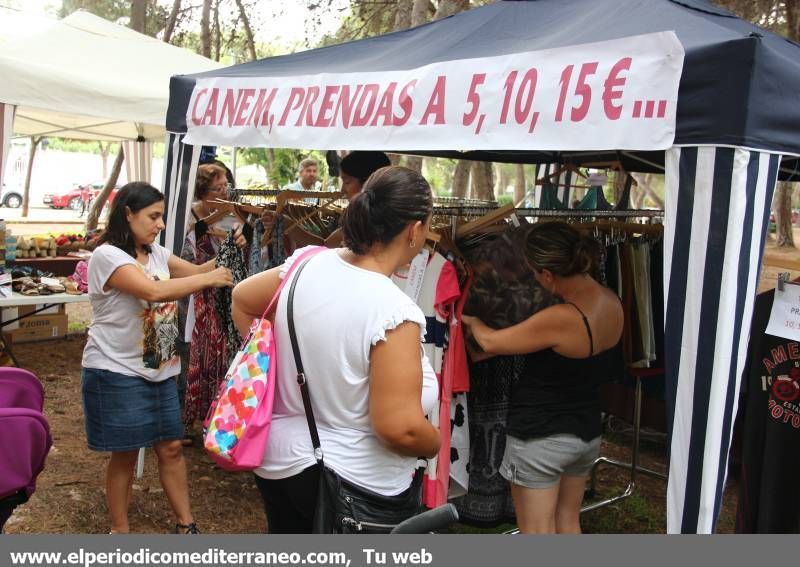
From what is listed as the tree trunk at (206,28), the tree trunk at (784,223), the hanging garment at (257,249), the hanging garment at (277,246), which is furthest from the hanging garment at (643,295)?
the tree trunk at (784,223)

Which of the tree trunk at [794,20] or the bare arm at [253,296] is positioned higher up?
the tree trunk at [794,20]

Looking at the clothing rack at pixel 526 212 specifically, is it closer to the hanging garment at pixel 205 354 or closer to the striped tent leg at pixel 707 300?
the striped tent leg at pixel 707 300

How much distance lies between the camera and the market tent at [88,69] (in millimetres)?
6016

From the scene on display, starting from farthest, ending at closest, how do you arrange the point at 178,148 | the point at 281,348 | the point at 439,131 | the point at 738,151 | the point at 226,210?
the point at 226,210 < the point at 178,148 < the point at 439,131 < the point at 738,151 < the point at 281,348

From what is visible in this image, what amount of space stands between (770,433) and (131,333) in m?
2.63

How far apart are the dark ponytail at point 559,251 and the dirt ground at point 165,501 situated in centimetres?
186

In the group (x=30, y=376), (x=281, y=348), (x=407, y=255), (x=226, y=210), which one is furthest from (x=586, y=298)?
(x=226, y=210)

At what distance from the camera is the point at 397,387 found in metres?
1.73

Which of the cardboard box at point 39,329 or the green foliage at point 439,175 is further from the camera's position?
the green foliage at point 439,175

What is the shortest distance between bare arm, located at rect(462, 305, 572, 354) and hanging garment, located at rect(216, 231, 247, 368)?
160 centimetres

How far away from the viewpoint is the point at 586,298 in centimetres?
275

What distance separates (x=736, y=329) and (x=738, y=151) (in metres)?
0.53

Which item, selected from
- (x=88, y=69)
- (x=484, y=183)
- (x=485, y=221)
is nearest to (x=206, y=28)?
(x=484, y=183)

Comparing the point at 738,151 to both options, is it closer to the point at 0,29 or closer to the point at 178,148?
the point at 178,148
